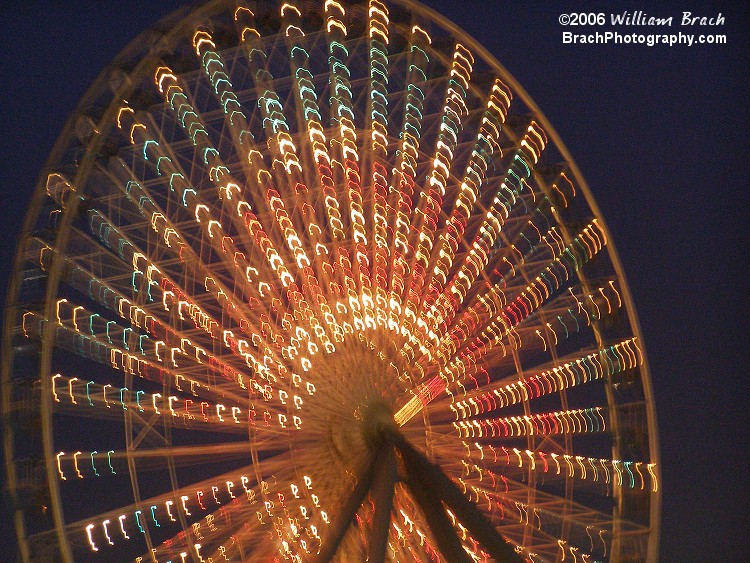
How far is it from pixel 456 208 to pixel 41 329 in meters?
4.98

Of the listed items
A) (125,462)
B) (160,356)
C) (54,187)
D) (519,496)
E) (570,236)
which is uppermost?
(54,187)

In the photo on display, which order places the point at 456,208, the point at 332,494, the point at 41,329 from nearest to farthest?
the point at 41,329 → the point at 332,494 → the point at 456,208

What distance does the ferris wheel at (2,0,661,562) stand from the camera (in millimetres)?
12281

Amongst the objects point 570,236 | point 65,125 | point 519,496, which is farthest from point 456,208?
point 65,125

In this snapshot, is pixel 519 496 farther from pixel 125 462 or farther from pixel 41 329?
pixel 41 329

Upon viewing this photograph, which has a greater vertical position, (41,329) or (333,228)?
(333,228)

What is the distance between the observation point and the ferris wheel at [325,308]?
484 inches

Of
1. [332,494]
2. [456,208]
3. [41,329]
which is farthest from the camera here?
[456,208]

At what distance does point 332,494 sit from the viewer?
1288cm

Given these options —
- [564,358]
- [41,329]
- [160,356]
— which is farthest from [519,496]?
[41,329]

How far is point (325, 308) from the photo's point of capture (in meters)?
13.1

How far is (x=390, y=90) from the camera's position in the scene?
1388cm

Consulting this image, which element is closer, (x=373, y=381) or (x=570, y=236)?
(x=373, y=381)

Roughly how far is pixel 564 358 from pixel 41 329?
6.20m
